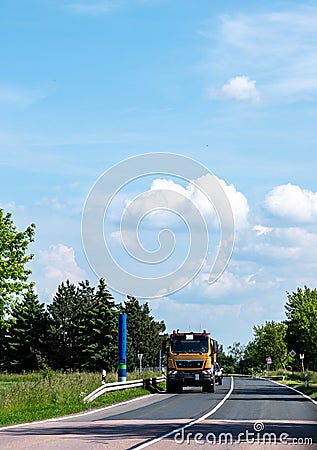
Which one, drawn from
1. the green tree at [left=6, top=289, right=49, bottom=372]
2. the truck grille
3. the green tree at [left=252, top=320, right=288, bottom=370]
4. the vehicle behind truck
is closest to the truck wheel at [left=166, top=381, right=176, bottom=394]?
the vehicle behind truck

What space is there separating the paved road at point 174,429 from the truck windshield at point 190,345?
11.8 m

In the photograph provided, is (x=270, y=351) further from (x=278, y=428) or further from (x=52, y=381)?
(x=278, y=428)

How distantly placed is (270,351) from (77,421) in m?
90.4

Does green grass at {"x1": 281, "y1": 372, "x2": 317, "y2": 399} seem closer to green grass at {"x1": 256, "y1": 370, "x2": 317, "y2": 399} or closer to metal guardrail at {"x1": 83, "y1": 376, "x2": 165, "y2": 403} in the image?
green grass at {"x1": 256, "y1": 370, "x2": 317, "y2": 399}

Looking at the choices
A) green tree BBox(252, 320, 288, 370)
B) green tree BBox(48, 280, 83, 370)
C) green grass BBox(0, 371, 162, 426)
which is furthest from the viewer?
green tree BBox(252, 320, 288, 370)

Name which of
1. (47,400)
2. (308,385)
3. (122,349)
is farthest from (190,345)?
(47,400)

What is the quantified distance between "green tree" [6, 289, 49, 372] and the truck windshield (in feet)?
201

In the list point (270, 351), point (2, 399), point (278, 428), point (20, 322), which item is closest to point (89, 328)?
point (20, 322)

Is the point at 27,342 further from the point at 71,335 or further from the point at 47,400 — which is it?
the point at 47,400

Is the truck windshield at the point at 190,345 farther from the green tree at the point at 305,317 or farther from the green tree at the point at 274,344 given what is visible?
the green tree at the point at 274,344

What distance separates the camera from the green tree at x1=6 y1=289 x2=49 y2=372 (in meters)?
100

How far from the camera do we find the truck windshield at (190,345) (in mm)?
39031

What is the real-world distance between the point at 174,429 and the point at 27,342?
85346 millimetres

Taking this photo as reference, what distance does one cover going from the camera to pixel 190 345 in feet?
128
